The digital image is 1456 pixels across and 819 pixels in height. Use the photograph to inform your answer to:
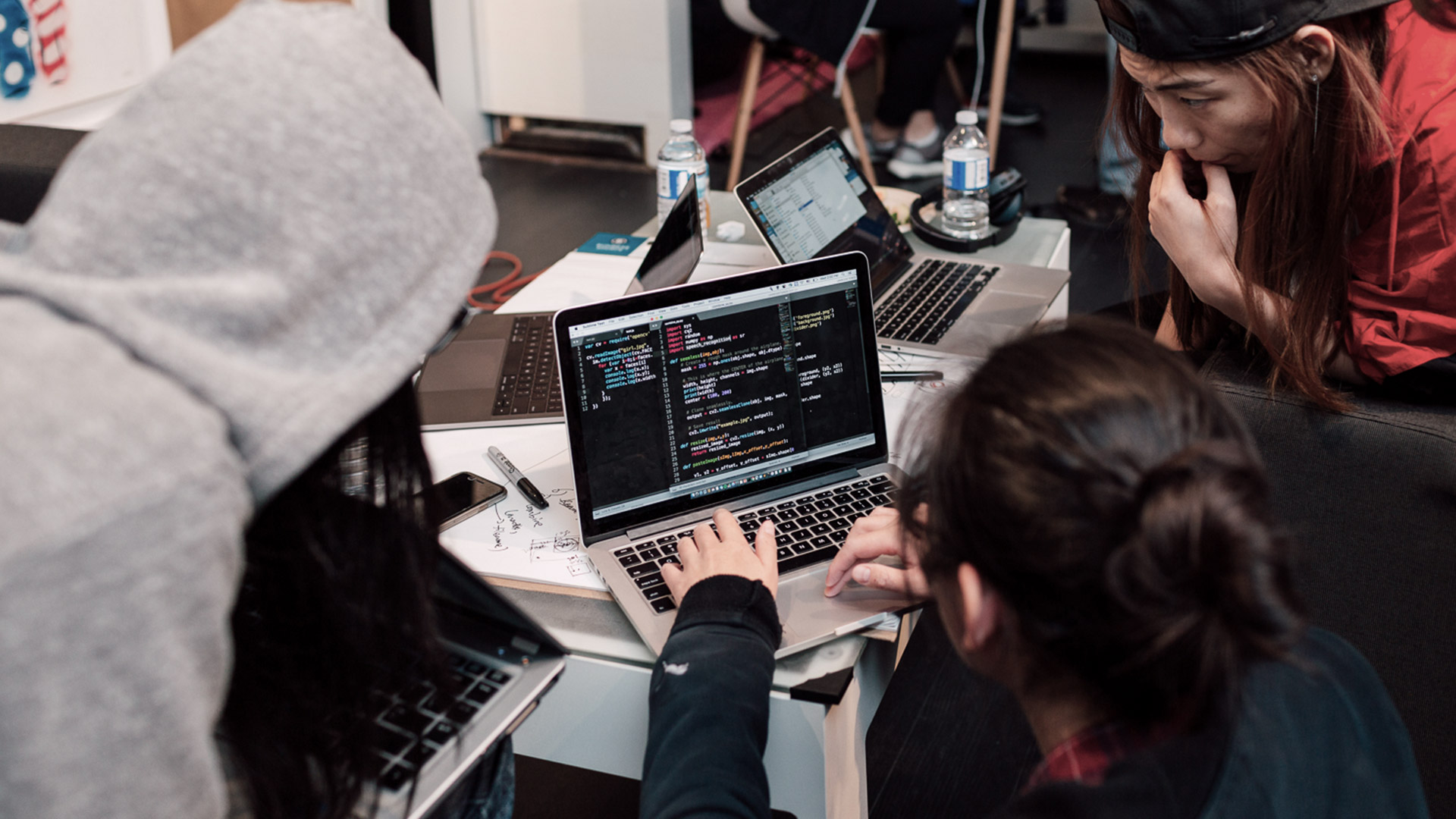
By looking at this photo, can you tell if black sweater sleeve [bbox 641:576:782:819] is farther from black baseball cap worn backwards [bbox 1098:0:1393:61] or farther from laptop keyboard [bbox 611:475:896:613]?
black baseball cap worn backwards [bbox 1098:0:1393:61]

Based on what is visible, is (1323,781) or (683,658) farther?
(683,658)

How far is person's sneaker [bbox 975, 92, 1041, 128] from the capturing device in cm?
474

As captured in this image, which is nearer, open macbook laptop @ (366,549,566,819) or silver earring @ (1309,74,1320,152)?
open macbook laptop @ (366,549,566,819)

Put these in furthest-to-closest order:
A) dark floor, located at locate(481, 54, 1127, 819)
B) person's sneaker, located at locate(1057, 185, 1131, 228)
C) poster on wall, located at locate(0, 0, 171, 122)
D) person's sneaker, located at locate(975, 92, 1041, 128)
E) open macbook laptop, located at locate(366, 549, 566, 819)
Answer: person's sneaker, located at locate(975, 92, 1041, 128)
person's sneaker, located at locate(1057, 185, 1131, 228)
dark floor, located at locate(481, 54, 1127, 819)
poster on wall, located at locate(0, 0, 171, 122)
open macbook laptop, located at locate(366, 549, 566, 819)

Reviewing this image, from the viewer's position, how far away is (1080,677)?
684 mm

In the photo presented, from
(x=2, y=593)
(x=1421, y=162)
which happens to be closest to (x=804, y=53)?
(x=1421, y=162)

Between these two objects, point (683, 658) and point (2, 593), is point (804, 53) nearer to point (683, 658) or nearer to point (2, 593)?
point (683, 658)

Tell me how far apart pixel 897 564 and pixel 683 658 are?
0.91 feet

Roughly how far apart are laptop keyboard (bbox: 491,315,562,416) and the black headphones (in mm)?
713

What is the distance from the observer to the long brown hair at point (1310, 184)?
1214mm

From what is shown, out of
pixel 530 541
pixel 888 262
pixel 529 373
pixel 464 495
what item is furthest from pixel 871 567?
pixel 888 262

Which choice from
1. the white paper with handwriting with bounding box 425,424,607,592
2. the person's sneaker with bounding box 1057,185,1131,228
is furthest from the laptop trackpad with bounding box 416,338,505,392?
the person's sneaker with bounding box 1057,185,1131,228

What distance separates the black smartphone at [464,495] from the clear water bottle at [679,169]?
0.68m

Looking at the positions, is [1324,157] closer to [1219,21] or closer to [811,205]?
[1219,21]
